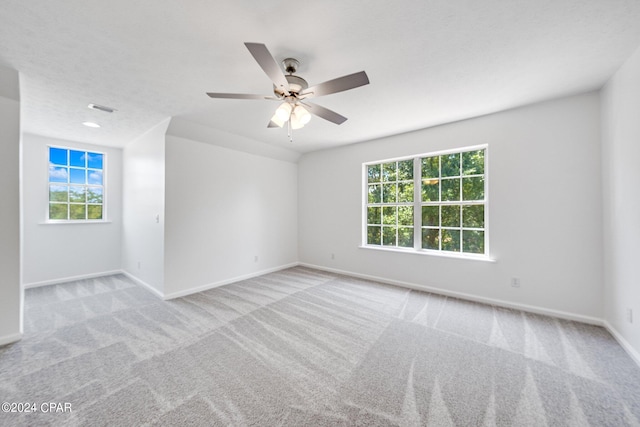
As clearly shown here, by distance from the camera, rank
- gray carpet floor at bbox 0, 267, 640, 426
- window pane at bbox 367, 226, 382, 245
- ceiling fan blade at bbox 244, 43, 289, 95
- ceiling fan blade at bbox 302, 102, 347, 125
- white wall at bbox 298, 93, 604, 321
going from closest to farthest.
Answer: ceiling fan blade at bbox 244, 43, 289, 95 < gray carpet floor at bbox 0, 267, 640, 426 < ceiling fan blade at bbox 302, 102, 347, 125 < white wall at bbox 298, 93, 604, 321 < window pane at bbox 367, 226, 382, 245

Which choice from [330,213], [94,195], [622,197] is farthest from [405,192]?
[94,195]

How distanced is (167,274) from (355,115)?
11.7 feet

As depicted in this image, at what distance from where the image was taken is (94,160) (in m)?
4.53

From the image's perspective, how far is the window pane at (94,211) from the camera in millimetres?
4465

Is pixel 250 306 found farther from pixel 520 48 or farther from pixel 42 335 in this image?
pixel 520 48

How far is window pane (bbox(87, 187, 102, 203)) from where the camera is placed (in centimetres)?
446

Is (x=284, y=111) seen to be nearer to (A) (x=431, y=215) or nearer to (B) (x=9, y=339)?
(A) (x=431, y=215)

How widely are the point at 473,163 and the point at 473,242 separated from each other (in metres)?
1.18

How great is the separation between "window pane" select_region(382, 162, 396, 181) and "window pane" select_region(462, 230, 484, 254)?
1509 mm

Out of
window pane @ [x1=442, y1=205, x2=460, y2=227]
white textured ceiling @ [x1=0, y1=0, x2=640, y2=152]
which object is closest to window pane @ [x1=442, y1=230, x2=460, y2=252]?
window pane @ [x1=442, y1=205, x2=460, y2=227]

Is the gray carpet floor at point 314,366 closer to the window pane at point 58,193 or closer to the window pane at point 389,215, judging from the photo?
the window pane at point 389,215

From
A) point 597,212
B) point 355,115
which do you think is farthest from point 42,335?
point 597,212

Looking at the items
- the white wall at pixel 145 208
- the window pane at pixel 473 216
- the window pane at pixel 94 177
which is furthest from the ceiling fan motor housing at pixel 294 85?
the window pane at pixel 94 177

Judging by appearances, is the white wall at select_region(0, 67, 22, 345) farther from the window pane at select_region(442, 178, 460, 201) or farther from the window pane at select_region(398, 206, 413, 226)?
the window pane at select_region(442, 178, 460, 201)
